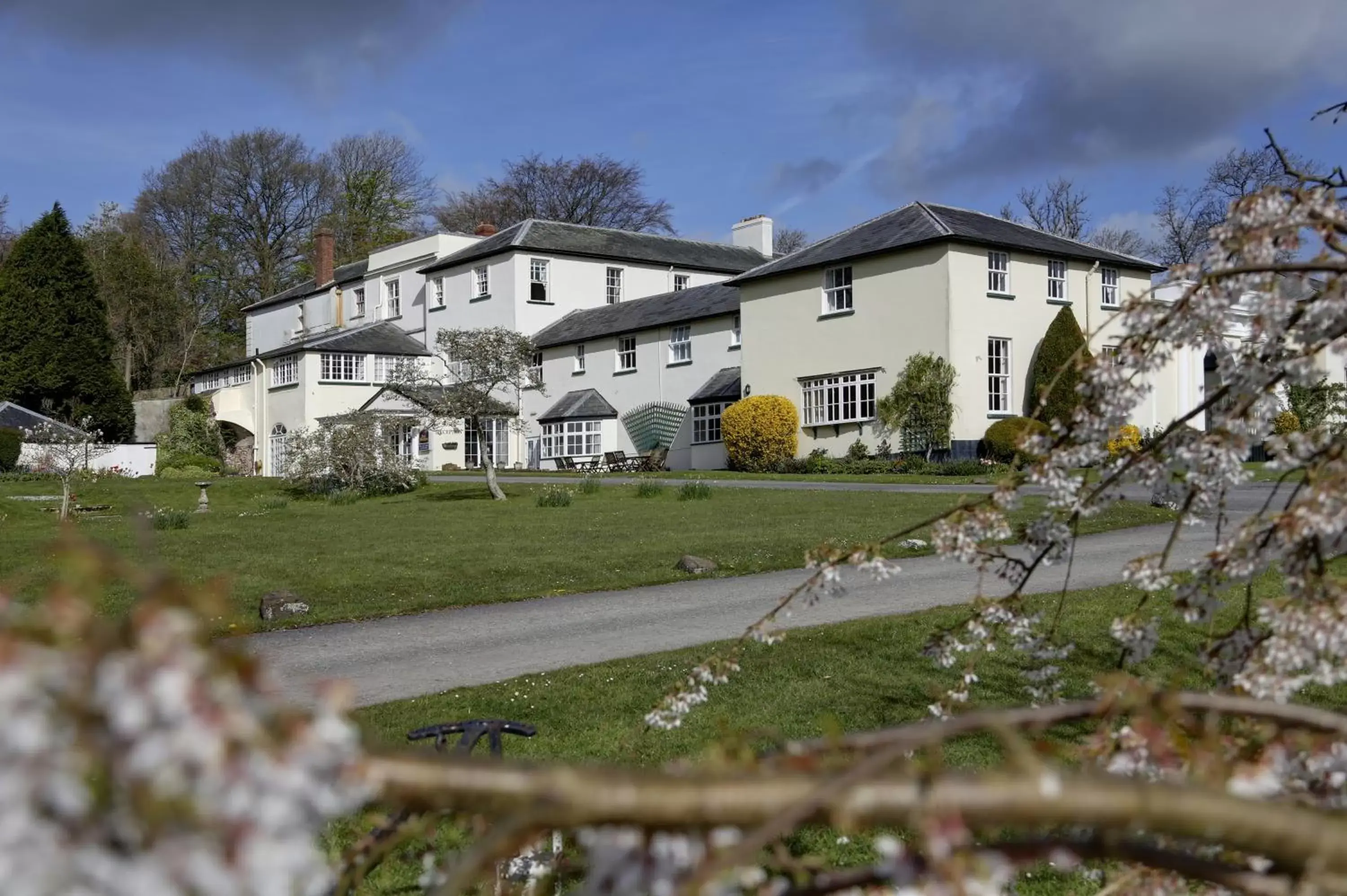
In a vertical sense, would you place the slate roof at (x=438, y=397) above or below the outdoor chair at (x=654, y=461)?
above

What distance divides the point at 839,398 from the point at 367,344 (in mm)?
23318

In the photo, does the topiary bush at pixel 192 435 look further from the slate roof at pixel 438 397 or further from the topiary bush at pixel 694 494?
the topiary bush at pixel 694 494

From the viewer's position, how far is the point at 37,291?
46.2 meters

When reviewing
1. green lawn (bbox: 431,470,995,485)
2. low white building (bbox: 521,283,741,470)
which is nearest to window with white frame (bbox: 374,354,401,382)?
low white building (bbox: 521,283,741,470)

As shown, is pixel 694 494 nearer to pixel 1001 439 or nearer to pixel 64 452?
pixel 1001 439

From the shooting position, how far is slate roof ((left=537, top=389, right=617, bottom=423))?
44250 millimetres

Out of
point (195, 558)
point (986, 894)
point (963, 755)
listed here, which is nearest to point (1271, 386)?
point (986, 894)

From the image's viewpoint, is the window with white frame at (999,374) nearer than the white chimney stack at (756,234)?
Yes

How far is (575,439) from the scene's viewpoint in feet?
148

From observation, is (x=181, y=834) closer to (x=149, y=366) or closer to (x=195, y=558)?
(x=195, y=558)

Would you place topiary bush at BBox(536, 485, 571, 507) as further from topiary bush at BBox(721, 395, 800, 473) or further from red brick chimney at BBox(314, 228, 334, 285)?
red brick chimney at BBox(314, 228, 334, 285)

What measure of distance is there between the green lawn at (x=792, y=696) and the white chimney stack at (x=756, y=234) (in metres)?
45.6

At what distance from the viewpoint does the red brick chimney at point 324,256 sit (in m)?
58.2

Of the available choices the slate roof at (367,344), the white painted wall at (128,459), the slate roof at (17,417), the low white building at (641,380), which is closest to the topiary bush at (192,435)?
the slate roof at (367,344)
